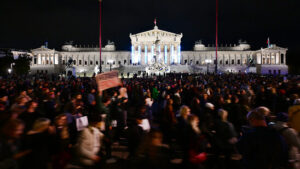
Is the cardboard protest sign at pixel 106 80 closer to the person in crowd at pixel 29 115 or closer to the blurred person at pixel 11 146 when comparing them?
the person in crowd at pixel 29 115

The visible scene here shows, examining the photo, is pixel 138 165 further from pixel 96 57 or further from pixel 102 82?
pixel 96 57

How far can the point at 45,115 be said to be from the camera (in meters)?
7.79

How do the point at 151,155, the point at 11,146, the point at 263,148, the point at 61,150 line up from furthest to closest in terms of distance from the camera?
1. the point at 61,150
2. the point at 11,146
3. the point at 151,155
4. the point at 263,148

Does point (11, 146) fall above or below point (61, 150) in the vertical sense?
above

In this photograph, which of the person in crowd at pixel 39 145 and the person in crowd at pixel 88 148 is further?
the person in crowd at pixel 88 148

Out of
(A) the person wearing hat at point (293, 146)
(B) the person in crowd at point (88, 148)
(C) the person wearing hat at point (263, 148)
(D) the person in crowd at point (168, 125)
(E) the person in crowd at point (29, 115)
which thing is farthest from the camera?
(D) the person in crowd at point (168, 125)

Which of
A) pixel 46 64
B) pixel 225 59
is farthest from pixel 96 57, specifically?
pixel 225 59

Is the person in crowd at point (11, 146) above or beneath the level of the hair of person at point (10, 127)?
beneath

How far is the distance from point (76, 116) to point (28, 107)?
1.33 m

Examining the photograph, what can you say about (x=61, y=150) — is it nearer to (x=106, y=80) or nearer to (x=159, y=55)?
(x=106, y=80)

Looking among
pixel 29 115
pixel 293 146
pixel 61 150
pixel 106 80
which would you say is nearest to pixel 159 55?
pixel 106 80

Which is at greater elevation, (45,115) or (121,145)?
(45,115)

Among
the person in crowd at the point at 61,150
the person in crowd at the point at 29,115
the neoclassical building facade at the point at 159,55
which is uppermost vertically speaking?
the neoclassical building facade at the point at 159,55

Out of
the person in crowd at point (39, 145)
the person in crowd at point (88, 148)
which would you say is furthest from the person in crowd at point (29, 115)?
the person in crowd at point (88, 148)
